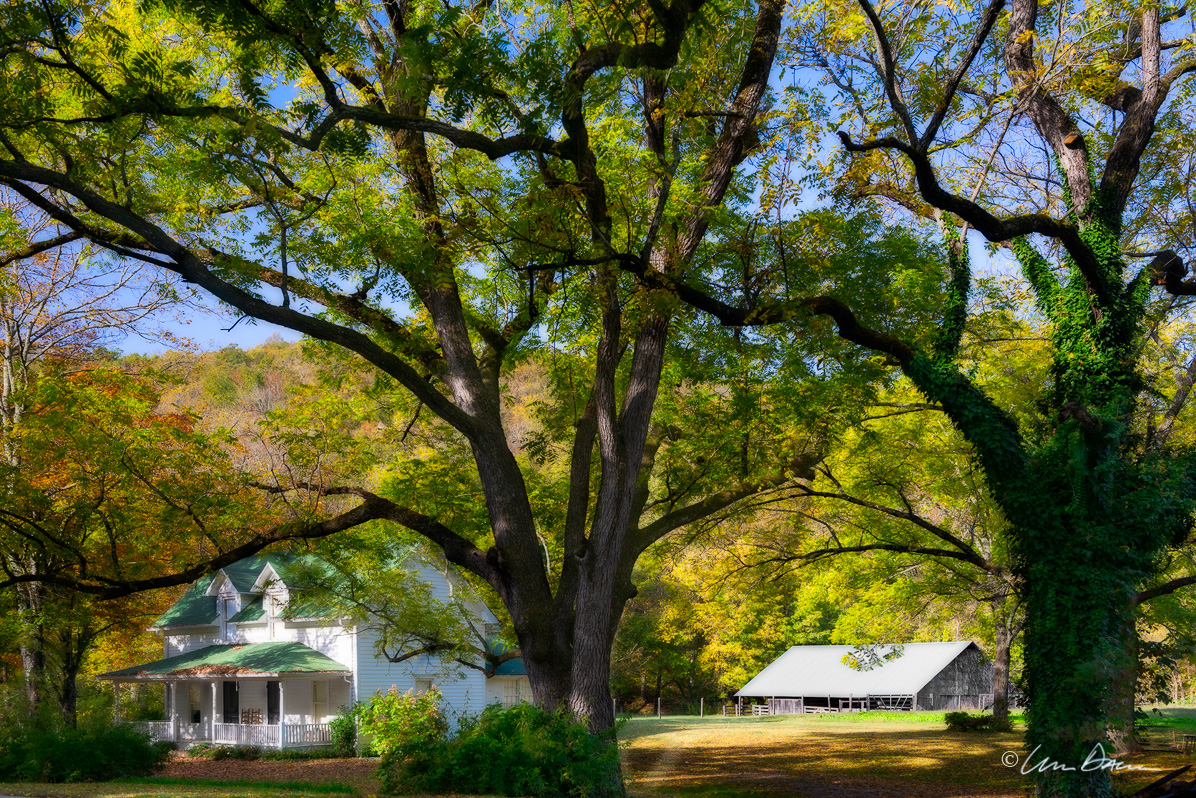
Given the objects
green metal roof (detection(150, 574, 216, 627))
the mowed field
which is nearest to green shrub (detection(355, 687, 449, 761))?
the mowed field

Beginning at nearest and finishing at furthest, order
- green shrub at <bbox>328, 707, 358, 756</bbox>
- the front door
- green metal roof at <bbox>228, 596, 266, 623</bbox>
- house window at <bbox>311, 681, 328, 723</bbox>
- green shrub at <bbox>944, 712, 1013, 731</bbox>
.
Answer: green shrub at <bbox>328, 707, 358, 756</bbox> < house window at <bbox>311, 681, 328, 723</bbox> < green metal roof at <bbox>228, 596, 266, 623</bbox> < the front door < green shrub at <bbox>944, 712, 1013, 731</bbox>

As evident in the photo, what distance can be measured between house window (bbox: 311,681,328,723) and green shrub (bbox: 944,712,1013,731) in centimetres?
2070

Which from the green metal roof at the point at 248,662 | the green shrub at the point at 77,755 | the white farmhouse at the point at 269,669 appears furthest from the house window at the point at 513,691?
the green shrub at the point at 77,755

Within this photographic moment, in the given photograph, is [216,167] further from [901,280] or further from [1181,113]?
[1181,113]

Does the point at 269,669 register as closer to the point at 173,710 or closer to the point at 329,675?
the point at 329,675

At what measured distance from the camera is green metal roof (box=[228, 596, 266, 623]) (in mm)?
28109

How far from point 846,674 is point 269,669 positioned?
28387mm

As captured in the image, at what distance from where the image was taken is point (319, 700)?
27.5m

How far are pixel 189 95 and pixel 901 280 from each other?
399 inches

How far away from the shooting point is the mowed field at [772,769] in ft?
47.5

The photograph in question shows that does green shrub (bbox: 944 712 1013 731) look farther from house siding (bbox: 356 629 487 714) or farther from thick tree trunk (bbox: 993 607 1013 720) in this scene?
house siding (bbox: 356 629 487 714)

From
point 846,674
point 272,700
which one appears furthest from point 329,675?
point 846,674

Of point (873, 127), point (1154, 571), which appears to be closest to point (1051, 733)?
point (1154, 571)

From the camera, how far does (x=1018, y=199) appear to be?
611 inches
